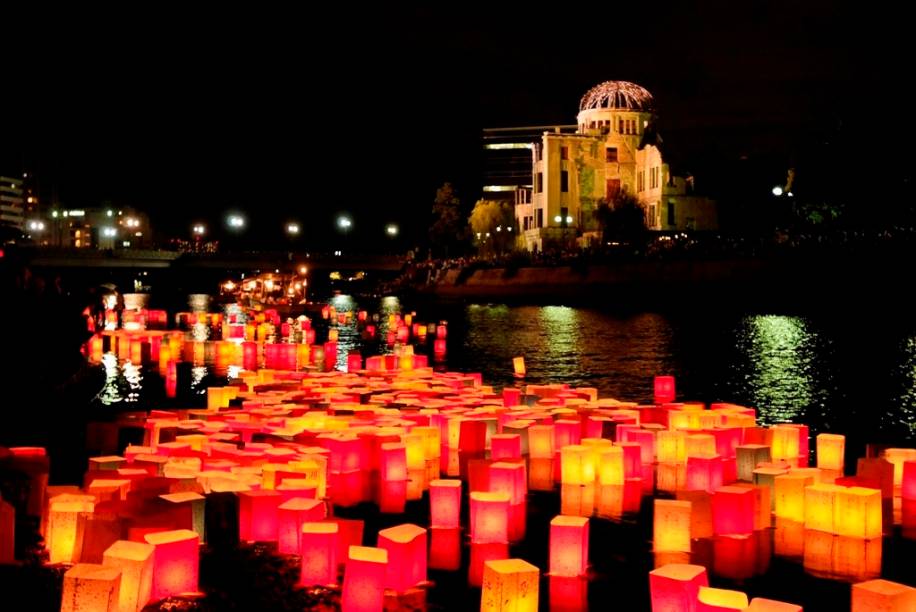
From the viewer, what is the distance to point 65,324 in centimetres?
1909

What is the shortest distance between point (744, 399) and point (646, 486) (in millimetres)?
8161

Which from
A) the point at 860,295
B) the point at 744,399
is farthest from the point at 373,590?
the point at 860,295

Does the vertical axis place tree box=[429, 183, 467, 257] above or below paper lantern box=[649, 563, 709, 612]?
above

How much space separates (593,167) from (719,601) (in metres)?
81.7

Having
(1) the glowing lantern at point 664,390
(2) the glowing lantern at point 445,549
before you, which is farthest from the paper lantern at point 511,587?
(1) the glowing lantern at point 664,390

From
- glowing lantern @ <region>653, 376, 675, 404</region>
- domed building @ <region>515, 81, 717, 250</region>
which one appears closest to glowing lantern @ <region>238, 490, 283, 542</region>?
glowing lantern @ <region>653, 376, 675, 404</region>

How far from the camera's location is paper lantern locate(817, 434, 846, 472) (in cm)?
1031

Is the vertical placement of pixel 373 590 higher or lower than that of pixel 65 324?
lower

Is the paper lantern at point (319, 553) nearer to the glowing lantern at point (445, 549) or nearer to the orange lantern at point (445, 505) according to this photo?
the glowing lantern at point (445, 549)

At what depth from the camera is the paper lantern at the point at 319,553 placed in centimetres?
675

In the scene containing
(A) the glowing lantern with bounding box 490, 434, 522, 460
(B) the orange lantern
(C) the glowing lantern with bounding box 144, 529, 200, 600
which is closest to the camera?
(C) the glowing lantern with bounding box 144, 529, 200, 600

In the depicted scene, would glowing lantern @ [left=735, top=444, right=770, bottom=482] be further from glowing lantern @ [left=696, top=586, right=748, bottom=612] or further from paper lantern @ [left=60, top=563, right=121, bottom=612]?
paper lantern @ [left=60, top=563, right=121, bottom=612]

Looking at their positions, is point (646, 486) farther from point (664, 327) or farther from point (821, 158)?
point (821, 158)

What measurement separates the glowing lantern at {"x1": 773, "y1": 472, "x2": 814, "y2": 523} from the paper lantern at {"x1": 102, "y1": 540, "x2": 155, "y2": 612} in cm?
504
